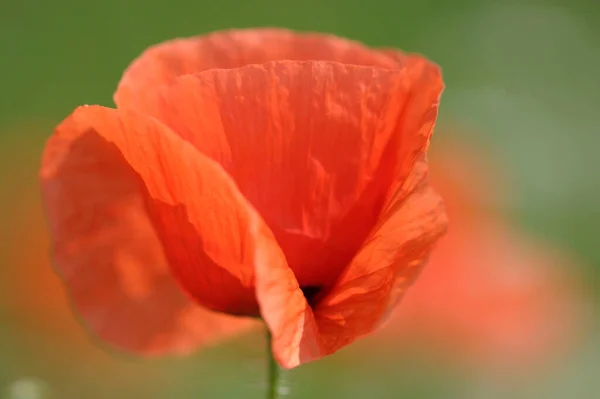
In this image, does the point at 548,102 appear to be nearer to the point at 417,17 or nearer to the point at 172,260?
the point at 417,17

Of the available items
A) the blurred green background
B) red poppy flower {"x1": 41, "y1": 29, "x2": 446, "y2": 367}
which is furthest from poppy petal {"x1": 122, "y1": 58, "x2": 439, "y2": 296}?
the blurred green background

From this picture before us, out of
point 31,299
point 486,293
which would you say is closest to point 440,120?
point 486,293

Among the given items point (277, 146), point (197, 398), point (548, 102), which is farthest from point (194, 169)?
point (548, 102)

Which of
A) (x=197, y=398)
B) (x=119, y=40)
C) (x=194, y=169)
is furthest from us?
(x=119, y=40)

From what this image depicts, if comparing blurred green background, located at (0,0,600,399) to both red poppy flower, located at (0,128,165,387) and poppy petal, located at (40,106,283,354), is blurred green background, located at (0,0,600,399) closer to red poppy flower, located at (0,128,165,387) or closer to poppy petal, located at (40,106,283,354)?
red poppy flower, located at (0,128,165,387)

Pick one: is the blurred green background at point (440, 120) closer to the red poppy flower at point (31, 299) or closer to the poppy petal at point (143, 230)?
the red poppy flower at point (31, 299)

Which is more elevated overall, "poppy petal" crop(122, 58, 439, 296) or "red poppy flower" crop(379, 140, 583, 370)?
"poppy petal" crop(122, 58, 439, 296)
